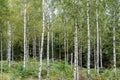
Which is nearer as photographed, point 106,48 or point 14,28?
point 14,28

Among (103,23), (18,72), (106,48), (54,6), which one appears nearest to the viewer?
(18,72)

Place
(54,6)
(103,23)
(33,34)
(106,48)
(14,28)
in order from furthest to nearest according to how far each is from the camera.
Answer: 1. (106,48)
2. (33,34)
3. (14,28)
4. (103,23)
5. (54,6)

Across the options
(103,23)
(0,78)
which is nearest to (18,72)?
(0,78)

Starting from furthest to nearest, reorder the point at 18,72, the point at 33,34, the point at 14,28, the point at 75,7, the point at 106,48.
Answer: the point at 106,48, the point at 33,34, the point at 14,28, the point at 18,72, the point at 75,7

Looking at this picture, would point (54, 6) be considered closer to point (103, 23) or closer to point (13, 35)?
point (103, 23)

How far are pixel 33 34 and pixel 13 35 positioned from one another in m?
2.54

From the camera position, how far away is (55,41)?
38812 mm

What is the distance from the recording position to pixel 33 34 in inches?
1144

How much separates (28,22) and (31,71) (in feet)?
23.3

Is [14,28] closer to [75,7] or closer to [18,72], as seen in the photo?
[18,72]

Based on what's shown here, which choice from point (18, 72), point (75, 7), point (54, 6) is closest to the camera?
point (75, 7)

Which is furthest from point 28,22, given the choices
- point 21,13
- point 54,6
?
point 54,6

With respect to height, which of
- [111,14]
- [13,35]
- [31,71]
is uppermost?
[111,14]

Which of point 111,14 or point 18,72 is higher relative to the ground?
point 111,14
